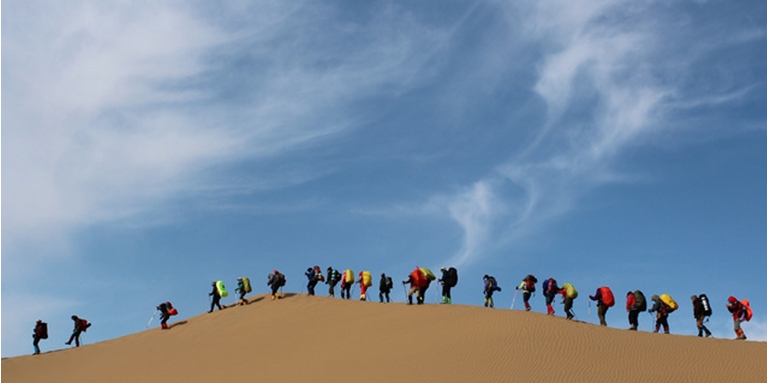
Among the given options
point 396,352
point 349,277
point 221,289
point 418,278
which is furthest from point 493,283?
point 221,289

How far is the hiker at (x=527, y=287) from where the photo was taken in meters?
21.6

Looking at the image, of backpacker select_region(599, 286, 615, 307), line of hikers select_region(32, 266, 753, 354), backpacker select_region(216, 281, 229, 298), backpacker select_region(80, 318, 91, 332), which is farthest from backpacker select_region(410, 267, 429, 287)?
→ backpacker select_region(80, 318, 91, 332)

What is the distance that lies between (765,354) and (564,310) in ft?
18.7

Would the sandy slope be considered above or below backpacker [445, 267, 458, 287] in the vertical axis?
below

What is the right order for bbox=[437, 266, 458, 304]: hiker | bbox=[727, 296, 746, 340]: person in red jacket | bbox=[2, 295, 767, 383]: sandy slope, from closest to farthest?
1. bbox=[2, 295, 767, 383]: sandy slope
2. bbox=[727, 296, 746, 340]: person in red jacket
3. bbox=[437, 266, 458, 304]: hiker

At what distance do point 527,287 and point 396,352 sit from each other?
21.3ft

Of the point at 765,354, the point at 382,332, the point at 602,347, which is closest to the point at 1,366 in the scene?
the point at 382,332

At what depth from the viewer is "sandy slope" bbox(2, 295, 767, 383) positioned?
15.0 metres

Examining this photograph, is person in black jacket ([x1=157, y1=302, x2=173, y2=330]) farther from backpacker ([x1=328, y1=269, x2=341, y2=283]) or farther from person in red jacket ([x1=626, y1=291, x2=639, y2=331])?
person in red jacket ([x1=626, y1=291, x2=639, y2=331])

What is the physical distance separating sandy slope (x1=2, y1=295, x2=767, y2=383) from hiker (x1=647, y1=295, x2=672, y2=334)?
7.22 ft

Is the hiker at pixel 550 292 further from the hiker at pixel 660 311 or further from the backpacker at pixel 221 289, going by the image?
the backpacker at pixel 221 289

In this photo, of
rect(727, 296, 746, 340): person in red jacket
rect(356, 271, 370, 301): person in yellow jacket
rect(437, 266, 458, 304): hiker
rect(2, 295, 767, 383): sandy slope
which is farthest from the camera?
rect(356, 271, 370, 301): person in yellow jacket

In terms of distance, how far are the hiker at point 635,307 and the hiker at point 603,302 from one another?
0.51 m

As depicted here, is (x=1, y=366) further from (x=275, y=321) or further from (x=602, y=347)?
(x=602, y=347)
